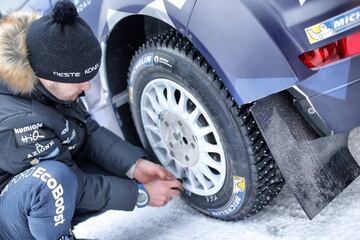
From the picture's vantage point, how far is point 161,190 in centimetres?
205

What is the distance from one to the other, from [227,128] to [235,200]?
30 cm

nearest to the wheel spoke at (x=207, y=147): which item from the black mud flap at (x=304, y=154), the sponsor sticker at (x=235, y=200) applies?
the sponsor sticker at (x=235, y=200)

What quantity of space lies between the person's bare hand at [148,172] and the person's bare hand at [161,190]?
4 centimetres

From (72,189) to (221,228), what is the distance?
0.60 meters

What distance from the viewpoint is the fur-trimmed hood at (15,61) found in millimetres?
1650

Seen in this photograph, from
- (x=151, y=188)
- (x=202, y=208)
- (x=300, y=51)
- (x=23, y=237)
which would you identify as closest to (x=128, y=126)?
(x=151, y=188)

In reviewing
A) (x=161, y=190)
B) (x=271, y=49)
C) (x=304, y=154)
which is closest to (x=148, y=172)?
(x=161, y=190)

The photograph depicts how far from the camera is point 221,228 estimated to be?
1.98m

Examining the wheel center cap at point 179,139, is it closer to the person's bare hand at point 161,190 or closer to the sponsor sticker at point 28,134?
the person's bare hand at point 161,190

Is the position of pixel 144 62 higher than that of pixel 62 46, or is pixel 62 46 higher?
pixel 62 46

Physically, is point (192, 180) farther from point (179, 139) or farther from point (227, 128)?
point (227, 128)

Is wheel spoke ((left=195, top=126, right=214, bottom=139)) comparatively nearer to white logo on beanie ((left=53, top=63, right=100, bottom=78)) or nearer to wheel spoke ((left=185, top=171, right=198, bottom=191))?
wheel spoke ((left=185, top=171, right=198, bottom=191))

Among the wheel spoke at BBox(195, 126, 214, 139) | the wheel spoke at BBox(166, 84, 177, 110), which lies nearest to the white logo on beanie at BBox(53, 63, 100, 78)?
the wheel spoke at BBox(166, 84, 177, 110)

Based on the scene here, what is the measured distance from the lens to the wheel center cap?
1915mm
